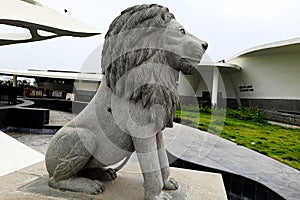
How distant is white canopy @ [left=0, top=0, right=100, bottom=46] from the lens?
26.4 ft

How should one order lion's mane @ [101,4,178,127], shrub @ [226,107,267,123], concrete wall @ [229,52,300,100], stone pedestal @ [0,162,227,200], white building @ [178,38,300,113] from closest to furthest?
lion's mane @ [101,4,178,127], stone pedestal @ [0,162,227,200], shrub @ [226,107,267,123], white building @ [178,38,300,113], concrete wall @ [229,52,300,100]

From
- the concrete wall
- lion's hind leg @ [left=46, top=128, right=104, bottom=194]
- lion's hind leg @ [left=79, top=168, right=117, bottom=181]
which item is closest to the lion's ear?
lion's hind leg @ [left=46, top=128, right=104, bottom=194]

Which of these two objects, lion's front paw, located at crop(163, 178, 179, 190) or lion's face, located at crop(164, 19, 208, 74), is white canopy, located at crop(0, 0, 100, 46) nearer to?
lion's face, located at crop(164, 19, 208, 74)

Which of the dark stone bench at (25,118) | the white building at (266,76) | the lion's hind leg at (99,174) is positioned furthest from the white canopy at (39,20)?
the lion's hind leg at (99,174)

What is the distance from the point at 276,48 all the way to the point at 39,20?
40.4 feet

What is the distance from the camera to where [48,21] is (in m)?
9.11

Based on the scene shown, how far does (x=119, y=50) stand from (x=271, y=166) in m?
3.40

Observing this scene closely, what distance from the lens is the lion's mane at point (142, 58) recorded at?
5.36 ft

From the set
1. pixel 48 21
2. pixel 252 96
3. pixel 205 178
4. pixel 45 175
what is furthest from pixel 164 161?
pixel 252 96

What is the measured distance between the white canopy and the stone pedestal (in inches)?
274

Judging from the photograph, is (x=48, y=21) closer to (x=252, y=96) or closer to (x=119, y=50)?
(x=119, y=50)

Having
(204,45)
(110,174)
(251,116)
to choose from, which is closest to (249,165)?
(110,174)

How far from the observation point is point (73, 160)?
1.81 metres

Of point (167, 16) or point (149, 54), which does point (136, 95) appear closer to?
point (149, 54)
